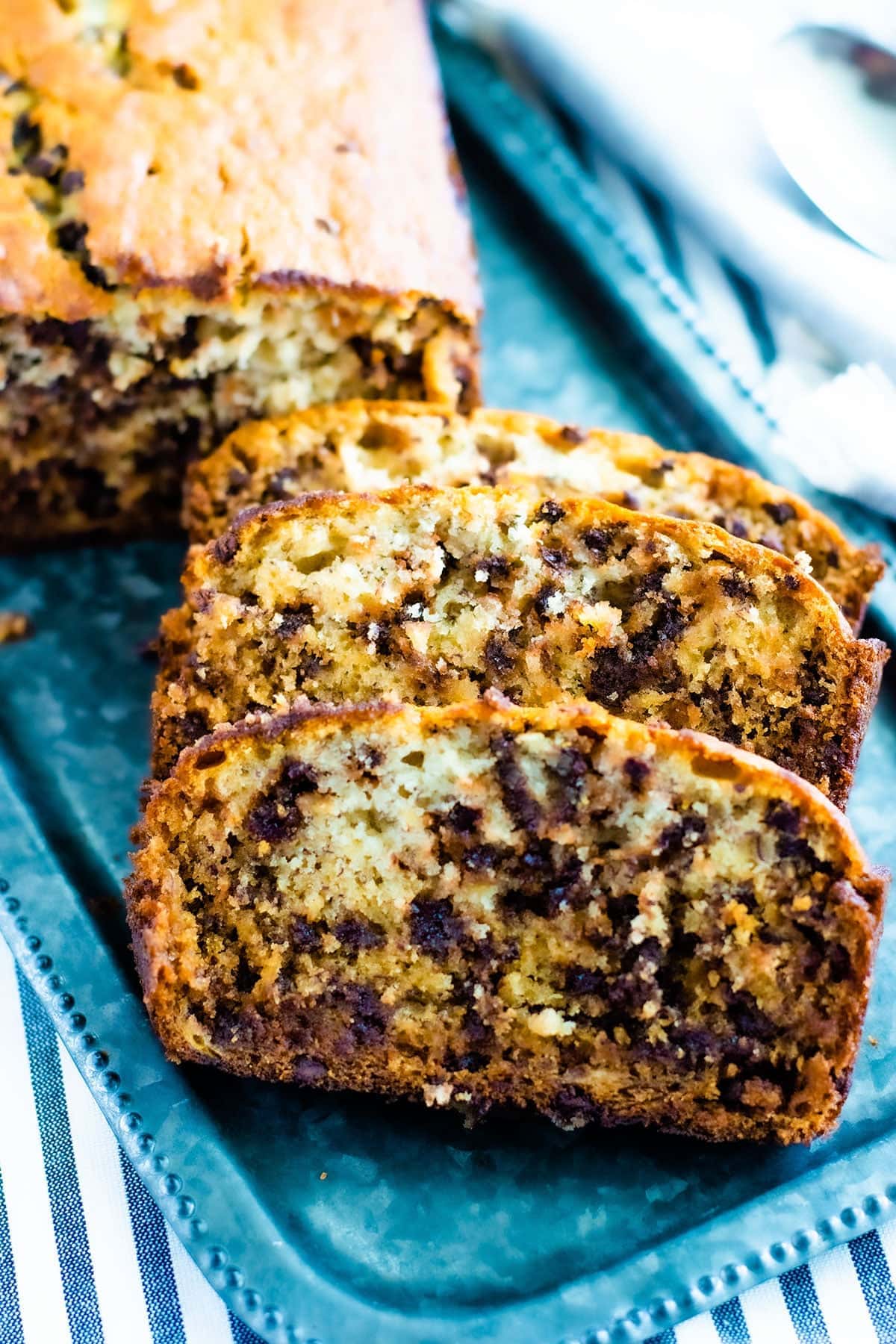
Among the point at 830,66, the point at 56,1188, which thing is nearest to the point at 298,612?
the point at 56,1188

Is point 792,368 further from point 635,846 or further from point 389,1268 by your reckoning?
point 389,1268

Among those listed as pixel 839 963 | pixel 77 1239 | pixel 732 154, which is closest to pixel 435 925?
pixel 839 963

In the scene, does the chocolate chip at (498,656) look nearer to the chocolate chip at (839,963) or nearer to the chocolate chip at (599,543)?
the chocolate chip at (599,543)

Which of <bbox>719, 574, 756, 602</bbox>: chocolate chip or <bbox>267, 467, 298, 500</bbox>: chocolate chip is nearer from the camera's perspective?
<bbox>719, 574, 756, 602</bbox>: chocolate chip

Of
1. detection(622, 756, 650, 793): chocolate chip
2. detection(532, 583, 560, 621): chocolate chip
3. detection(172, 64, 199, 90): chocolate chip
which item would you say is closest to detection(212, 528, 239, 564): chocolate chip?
detection(532, 583, 560, 621): chocolate chip

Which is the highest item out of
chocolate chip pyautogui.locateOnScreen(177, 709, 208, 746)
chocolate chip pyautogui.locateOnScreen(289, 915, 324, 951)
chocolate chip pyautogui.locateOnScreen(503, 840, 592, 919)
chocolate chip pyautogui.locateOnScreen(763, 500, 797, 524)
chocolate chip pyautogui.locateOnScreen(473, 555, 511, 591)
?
chocolate chip pyautogui.locateOnScreen(763, 500, 797, 524)

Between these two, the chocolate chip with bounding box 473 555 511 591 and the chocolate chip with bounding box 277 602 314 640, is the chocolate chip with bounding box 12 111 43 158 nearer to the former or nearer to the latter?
the chocolate chip with bounding box 277 602 314 640

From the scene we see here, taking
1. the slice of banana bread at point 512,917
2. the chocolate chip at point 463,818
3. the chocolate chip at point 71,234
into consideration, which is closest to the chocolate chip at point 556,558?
the slice of banana bread at point 512,917

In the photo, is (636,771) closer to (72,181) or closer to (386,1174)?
(386,1174)
